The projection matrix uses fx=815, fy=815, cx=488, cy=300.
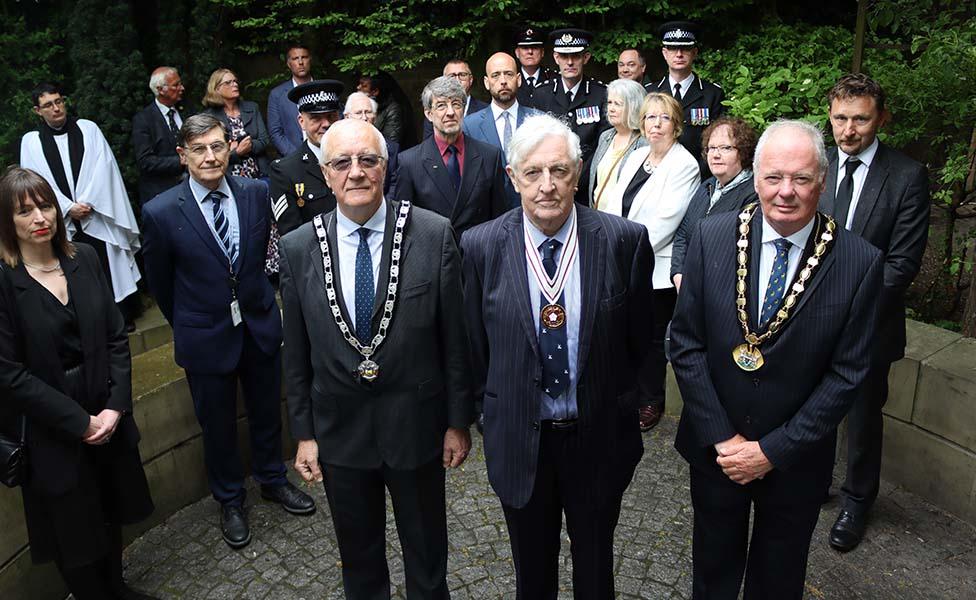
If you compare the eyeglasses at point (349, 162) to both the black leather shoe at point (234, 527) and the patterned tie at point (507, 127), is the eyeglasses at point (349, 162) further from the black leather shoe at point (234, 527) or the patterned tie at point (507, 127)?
the patterned tie at point (507, 127)

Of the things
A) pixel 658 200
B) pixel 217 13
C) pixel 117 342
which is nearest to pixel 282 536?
pixel 117 342

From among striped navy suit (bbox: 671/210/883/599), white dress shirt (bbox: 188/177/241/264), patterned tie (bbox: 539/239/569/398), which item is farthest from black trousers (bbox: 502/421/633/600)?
white dress shirt (bbox: 188/177/241/264)

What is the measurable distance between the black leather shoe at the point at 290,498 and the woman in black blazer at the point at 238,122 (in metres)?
3.09

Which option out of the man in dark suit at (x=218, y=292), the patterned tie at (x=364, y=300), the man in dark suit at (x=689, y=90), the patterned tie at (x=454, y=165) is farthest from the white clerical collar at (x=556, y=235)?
the man in dark suit at (x=689, y=90)

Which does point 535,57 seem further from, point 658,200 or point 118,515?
point 118,515

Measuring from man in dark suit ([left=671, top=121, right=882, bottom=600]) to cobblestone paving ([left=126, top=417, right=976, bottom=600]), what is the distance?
829 mm

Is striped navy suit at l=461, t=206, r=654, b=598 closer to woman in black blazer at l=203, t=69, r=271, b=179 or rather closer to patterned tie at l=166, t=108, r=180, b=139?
woman in black blazer at l=203, t=69, r=271, b=179

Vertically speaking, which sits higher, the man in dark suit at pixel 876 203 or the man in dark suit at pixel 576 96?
the man in dark suit at pixel 576 96

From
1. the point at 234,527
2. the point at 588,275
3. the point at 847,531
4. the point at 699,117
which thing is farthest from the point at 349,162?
the point at 699,117

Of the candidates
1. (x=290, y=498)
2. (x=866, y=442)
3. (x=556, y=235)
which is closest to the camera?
(x=556, y=235)

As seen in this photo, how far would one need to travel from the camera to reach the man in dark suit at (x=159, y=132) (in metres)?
6.74

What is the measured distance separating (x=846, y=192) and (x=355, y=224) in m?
2.41

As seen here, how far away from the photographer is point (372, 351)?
10.3 feet

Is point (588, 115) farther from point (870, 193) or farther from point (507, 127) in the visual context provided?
point (870, 193)
